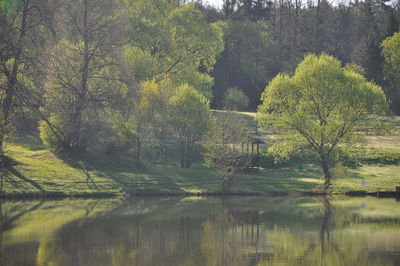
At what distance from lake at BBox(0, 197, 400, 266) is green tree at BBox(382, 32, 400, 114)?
54471 millimetres

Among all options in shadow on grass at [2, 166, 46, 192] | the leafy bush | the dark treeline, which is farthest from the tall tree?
the dark treeline

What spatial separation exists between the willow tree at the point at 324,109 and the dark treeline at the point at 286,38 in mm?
43147

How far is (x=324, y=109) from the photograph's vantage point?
51.8 metres

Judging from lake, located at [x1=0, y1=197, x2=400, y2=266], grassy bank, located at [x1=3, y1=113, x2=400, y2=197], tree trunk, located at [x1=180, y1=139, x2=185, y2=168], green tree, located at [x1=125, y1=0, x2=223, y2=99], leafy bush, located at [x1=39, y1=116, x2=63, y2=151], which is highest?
green tree, located at [x1=125, y1=0, x2=223, y2=99]

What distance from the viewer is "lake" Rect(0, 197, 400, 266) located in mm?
27300

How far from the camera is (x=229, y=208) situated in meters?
42.7

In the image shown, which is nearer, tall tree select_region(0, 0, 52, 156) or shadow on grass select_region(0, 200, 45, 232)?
shadow on grass select_region(0, 200, 45, 232)

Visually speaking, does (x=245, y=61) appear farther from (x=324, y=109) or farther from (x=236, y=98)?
(x=324, y=109)

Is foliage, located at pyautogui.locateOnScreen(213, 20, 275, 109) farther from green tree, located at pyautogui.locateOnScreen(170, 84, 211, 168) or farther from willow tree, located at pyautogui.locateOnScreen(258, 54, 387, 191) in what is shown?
willow tree, located at pyautogui.locateOnScreen(258, 54, 387, 191)

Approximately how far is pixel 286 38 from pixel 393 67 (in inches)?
797

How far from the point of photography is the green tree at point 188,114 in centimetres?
5722

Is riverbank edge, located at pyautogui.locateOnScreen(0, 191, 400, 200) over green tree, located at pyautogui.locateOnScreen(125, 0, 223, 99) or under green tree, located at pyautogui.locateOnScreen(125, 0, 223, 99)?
under

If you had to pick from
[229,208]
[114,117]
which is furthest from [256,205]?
[114,117]

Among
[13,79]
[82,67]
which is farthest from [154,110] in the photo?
[13,79]
